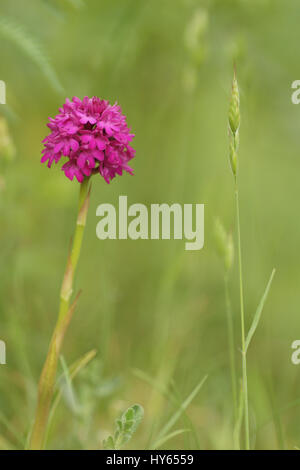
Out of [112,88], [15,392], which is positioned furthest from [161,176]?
[15,392]

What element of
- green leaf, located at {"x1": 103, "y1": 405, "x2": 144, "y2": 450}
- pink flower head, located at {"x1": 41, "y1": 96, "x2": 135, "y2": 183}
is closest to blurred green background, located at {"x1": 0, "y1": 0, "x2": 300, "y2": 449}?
green leaf, located at {"x1": 103, "y1": 405, "x2": 144, "y2": 450}

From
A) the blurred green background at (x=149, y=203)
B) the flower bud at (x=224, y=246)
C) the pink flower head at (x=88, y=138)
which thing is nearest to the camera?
the pink flower head at (x=88, y=138)

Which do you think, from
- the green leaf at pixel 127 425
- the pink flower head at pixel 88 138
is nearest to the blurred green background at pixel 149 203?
the green leaf at pixel 127 425

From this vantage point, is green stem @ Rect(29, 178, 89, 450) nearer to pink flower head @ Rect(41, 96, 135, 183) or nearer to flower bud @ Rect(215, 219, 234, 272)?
pink flower head @ Rect(41, 96, 135, 183)

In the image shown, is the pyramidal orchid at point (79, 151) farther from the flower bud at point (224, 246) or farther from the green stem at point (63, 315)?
the flower bud at point (224, 246)

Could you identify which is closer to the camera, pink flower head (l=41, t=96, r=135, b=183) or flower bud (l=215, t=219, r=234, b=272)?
pink flower head (l=41, t=96, r=135, b=183)

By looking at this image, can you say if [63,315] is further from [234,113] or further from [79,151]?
[234,113]

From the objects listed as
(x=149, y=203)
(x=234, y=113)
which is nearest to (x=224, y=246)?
(x=234, y=113)
